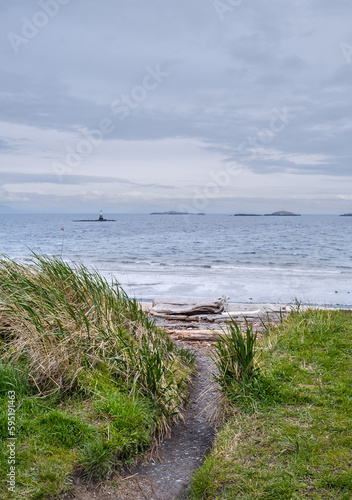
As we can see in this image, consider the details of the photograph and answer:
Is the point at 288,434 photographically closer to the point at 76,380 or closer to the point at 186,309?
the point at 76,380

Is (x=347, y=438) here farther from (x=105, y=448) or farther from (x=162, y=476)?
(x=105, y=448)

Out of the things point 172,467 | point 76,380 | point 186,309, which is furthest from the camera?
point 186,309

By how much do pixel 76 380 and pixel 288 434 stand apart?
221 cm

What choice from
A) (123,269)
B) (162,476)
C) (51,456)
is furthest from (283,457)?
(123,269)

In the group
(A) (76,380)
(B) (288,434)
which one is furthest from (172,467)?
(A) (76,380)

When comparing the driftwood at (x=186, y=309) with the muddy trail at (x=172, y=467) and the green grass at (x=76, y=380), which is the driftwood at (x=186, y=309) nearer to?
the green grass at (x=76, y=380)

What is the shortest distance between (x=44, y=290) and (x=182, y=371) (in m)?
2.18

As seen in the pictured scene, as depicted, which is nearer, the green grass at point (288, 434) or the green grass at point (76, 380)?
the green grass at point (288, 434)

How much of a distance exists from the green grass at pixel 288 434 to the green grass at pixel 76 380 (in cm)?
76

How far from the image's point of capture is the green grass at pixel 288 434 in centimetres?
308

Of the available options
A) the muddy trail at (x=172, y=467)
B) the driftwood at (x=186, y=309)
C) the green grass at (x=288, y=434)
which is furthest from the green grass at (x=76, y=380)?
the driftwood at (x=186, y=309)

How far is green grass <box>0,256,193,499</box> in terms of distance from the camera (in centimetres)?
336

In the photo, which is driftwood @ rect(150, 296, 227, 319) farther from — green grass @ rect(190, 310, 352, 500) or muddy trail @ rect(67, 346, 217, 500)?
muddy trail @ rect(67, 346, 217, 500)

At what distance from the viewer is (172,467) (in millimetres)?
3691
